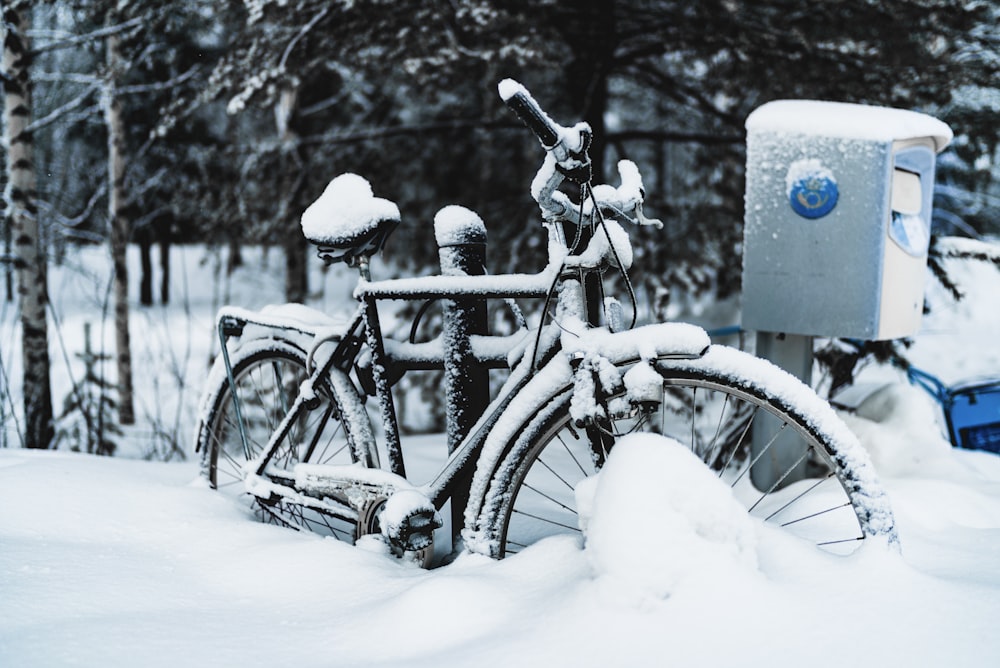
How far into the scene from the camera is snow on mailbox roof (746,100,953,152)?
2570 mm

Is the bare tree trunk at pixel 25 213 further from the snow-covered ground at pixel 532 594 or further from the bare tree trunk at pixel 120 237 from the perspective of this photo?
the snow-covered ground at pixel 532 594

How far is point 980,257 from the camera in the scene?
127 inches

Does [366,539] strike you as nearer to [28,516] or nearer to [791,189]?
[28,516]

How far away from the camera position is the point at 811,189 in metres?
2.66

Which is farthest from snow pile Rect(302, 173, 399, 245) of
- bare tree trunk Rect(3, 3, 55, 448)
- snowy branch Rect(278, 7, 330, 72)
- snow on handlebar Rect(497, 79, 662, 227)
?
bare tree trunk Rect(3, 3, 55, 448)

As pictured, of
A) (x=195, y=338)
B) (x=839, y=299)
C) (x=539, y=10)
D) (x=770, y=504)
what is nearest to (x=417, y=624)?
(x=770, y=504)

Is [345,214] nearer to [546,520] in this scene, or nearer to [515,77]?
[546,520]

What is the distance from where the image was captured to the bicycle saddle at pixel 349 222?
2258mm

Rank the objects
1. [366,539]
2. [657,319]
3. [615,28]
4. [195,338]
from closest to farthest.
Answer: [366,539] → [657,319] → [615,28] → [195,338]

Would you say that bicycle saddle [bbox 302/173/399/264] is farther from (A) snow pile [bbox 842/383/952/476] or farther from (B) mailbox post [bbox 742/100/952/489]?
(A) snow pile [bbox 842/383/952/476]

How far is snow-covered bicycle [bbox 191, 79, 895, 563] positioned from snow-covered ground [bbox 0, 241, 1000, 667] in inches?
6.3

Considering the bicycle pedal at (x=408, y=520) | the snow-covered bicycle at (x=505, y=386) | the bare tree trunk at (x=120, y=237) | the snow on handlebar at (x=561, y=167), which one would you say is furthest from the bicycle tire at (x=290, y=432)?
the bare tree trunk at (x=120, y=237)

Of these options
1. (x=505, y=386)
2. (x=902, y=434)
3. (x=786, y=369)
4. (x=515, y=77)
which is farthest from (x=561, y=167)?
(x=515, y=77)

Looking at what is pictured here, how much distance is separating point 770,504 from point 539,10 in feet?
10.2
